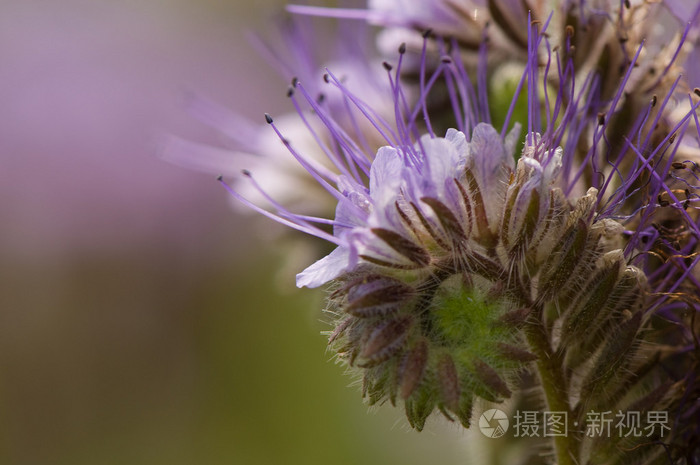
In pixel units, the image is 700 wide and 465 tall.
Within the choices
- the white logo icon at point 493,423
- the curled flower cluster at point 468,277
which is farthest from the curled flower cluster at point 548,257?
Result: the white logo icon at point 493,423

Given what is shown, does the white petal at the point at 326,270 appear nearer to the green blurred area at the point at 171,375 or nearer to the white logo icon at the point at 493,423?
the white logo icon at the point at 493,423

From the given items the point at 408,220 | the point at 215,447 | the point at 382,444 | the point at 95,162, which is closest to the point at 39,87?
the point at 95,162

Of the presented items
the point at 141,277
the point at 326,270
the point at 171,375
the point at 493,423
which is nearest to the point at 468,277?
the point at 326,270

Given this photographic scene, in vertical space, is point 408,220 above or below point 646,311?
above

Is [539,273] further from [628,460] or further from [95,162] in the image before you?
[95,162]

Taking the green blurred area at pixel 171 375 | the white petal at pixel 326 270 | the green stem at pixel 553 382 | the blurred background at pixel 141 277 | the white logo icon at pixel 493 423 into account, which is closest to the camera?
the white petal at pixel 326 270
